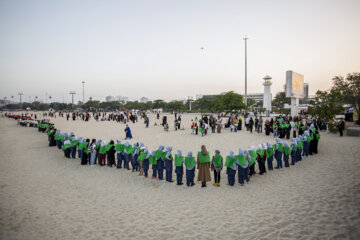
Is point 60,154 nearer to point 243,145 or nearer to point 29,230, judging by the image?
point 29,230

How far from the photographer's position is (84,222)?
5.77 m

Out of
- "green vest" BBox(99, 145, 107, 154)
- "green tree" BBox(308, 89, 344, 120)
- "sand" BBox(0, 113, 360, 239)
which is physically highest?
"green tree" BBox(308, 89, 344, 120)

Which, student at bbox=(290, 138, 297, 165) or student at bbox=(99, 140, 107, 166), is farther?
student at bbox=(99, 140, 107, 166)

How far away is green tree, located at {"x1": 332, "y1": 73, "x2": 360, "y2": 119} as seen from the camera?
1067 inches

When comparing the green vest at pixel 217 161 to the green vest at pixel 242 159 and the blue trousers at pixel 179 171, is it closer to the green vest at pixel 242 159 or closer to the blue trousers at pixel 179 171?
the green vest at pixel 242 159

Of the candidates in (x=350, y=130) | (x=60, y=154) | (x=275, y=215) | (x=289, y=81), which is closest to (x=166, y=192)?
(x=275, y=215)

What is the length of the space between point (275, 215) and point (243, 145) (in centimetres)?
921

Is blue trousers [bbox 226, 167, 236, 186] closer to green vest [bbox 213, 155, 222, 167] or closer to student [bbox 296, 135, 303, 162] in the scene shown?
green vest [bbox 213, 155, 222, 167]

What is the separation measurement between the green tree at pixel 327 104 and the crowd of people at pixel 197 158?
29.6 feet

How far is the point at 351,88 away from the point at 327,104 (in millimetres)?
13518

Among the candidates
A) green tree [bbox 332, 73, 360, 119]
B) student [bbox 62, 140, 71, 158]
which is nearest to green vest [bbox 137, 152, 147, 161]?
student [bbox 62, 140, 71, 158]

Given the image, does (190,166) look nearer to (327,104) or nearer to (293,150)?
(293,150)

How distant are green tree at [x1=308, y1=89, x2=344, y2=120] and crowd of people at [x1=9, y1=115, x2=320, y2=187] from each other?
9.03 metres

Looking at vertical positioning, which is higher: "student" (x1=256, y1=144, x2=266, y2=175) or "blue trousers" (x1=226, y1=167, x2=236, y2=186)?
"student" (x1=256, y1=144, x2=266, y2=175)
